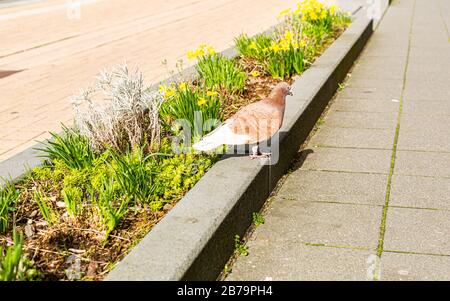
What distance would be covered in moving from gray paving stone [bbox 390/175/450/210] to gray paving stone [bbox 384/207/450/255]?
0.39 ft

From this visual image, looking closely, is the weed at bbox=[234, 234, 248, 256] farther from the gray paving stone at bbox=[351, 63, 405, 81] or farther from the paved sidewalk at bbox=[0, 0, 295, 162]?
the gray paving stone at bbox=[351, 63, 405, 81]

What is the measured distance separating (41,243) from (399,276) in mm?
2124

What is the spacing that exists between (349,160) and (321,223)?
1.40 metres

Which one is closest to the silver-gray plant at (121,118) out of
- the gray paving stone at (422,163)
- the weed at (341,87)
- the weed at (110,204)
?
the weed at (110,204)

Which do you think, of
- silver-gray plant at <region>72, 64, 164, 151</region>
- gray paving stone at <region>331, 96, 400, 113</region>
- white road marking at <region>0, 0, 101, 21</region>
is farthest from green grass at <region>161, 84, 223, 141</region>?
white road marking at <region>0, 0, 101, 21</region>

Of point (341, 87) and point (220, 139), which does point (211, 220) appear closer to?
point (220, 139)

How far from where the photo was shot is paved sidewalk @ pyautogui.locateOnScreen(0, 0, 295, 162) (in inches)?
273

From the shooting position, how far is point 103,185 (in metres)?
3.76

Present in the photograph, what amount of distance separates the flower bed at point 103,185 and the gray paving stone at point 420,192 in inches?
59.6

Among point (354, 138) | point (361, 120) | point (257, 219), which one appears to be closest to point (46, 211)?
point (257, 219)

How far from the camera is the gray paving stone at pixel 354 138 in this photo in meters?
5.73

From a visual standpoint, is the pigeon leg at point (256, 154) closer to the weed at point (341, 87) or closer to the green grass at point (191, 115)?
the green grass at point (191, 115)

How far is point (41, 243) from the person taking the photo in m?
3.33

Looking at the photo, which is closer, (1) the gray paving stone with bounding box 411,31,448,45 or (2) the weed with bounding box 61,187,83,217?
(2) the weed with bounding box 61,187,83,217
